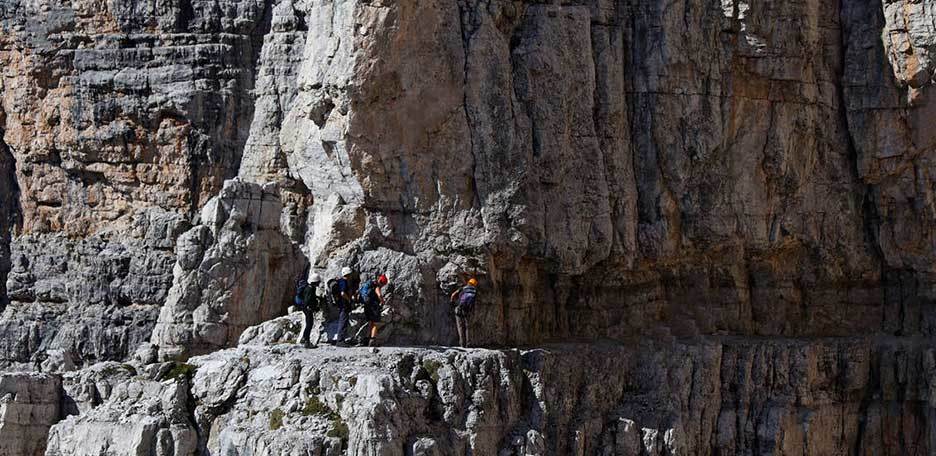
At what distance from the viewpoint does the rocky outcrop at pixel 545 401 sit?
45312 millimetres

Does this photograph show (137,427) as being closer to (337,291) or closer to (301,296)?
(301,296)

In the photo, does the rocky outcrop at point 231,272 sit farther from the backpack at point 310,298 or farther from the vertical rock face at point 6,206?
the vertical rock face at point 6,206

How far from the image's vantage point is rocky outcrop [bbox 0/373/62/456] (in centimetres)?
5203

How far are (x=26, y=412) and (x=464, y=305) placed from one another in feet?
33.7

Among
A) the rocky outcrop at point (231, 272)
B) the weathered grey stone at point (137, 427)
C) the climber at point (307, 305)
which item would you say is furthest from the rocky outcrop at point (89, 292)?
the climber at point (307, 305)

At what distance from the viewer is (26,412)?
5234cm

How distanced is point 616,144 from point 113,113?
813 inches

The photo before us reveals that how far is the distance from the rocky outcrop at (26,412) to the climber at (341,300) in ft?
26.5

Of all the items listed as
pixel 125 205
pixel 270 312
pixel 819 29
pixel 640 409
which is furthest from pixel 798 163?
pixel 125 205

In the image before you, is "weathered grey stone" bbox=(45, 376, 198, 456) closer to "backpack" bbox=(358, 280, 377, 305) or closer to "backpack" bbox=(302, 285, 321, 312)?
"backpack" bbox=(302, 285, 321, 312)

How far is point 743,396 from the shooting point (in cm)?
5231

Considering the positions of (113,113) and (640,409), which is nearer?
(640,409)

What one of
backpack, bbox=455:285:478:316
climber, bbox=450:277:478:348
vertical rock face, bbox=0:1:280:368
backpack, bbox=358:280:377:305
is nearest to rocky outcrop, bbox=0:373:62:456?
backpack, bbox=358:280:377:305

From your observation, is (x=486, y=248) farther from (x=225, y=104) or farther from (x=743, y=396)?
(x=225, y=104)
